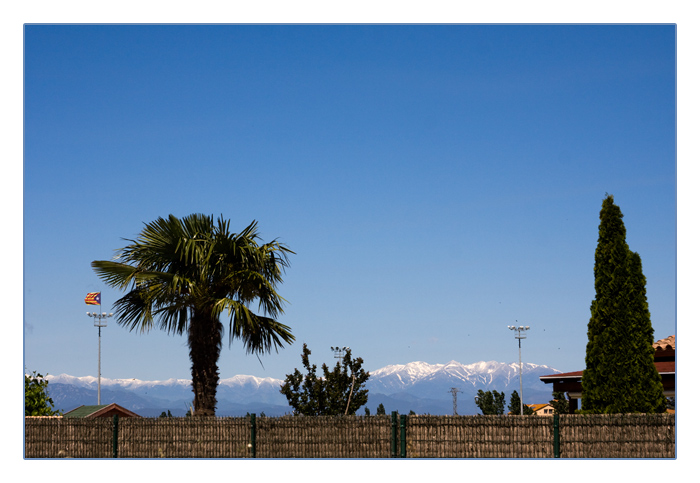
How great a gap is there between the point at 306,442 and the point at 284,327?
2.64 meters

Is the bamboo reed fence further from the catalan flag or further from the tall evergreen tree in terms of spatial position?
the catalan flag

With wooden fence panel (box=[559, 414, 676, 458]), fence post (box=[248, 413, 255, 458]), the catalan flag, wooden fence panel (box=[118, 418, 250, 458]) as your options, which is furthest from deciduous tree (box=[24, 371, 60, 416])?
the catalan flag

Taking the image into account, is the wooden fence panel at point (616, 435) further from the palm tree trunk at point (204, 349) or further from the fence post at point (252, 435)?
the palm tree trunk at point (204, 349)

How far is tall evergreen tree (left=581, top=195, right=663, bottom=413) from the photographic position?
1802 centimetres

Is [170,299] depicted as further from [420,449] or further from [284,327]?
[420,449]

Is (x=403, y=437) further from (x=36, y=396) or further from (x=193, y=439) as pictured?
(x=36, y=396)

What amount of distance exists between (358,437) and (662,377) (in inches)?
384

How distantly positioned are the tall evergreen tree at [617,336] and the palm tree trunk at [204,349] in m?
8.86

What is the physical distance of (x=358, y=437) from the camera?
17125 mm

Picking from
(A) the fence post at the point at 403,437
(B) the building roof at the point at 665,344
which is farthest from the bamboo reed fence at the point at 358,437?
(B) the building roof at the point at 665,344

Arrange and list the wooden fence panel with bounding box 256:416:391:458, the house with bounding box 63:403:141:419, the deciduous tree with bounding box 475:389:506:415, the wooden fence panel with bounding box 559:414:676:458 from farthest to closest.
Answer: the deciduous tree with bounding box 475:389:506:415, the house with bounding box 63:403:141:419, the wooden fence panel with bounding box 256:416:391:458, the wooden fence panel with bounding box 559:414:676:458

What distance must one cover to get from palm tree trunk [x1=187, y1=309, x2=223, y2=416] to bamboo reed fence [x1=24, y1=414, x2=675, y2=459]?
813 mm

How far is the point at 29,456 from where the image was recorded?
58.8 feet

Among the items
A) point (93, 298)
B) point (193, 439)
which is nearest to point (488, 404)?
point (93, 298)
